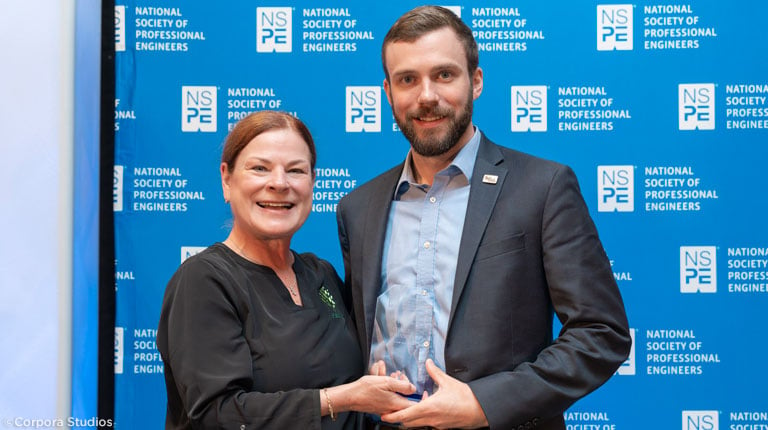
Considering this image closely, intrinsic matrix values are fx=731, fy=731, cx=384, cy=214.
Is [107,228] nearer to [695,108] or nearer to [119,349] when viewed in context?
[119,349]

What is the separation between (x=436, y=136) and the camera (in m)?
1.94

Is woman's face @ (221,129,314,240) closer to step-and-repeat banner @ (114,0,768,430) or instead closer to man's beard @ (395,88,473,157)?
man's beard @ (395,88,473,157)

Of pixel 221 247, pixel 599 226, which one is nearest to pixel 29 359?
pixel 221 247

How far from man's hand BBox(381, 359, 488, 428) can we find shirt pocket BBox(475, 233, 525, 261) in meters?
0.32

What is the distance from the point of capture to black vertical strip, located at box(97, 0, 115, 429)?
3270 millimetres

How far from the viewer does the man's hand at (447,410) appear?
1641mm

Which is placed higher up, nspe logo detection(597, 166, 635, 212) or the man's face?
the man's face

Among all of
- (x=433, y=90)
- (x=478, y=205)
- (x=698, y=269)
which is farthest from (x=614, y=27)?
(x=478, y=205)

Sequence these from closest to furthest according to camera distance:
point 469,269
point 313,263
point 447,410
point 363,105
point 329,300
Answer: point 447,410, point 469,269, point 329,300, point 313,263, point 363,105

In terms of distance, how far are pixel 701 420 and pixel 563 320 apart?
168 cm

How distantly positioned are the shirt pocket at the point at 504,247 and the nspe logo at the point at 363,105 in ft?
5.04

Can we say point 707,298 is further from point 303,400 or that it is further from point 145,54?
point 145,54

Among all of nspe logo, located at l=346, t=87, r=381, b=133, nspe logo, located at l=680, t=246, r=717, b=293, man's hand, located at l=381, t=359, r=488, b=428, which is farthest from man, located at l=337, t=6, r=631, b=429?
nspe logo, located at l=680, t=246, r=717, b=293

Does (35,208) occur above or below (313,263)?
above
